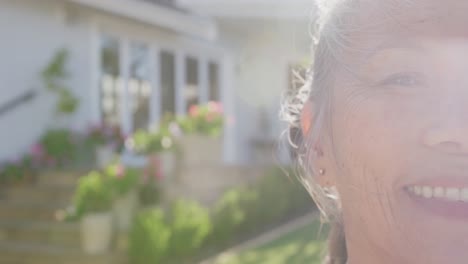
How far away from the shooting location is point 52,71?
329 inches

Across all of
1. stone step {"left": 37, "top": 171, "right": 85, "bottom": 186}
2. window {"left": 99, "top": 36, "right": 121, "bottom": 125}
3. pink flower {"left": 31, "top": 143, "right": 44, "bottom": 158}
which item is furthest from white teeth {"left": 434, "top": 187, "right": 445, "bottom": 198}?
window {"left": 99, "top": 36, "right": 121, "bottom": 125}

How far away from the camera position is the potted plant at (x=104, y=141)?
336 inches

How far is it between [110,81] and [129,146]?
1588 millimetres

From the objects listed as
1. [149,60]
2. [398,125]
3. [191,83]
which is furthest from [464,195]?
A: [191,83]

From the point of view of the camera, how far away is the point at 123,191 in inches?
243

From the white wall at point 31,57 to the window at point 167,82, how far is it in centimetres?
201

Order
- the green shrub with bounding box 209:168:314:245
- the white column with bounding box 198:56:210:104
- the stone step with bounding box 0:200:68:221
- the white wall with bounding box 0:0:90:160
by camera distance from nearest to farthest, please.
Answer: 1. the green shrub with bounding box 209:168:314:245
2. the stone step with bounding box 0:200:68:221
3. the white wall with bounding box 0:0:90:160
4. the white column with bounding box 198:56:210:104

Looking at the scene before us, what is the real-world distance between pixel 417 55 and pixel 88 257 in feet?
18.7

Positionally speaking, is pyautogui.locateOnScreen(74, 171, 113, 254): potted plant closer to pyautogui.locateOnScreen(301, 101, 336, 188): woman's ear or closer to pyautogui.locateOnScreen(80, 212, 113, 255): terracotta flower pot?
pyautogui.locateOnScreen(80, 212, 113, 255): terracotta flower pot

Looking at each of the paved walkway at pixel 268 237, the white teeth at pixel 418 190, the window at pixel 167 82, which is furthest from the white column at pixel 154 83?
the white teeth at pixel 418 190

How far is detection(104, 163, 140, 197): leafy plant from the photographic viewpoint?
6.12 metres

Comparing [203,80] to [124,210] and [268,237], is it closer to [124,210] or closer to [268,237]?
[268,237]

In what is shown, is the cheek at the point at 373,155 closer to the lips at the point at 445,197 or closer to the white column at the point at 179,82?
the lips at the point at 445,197

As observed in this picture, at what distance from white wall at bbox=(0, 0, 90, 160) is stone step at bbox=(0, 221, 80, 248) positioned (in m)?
1.27
